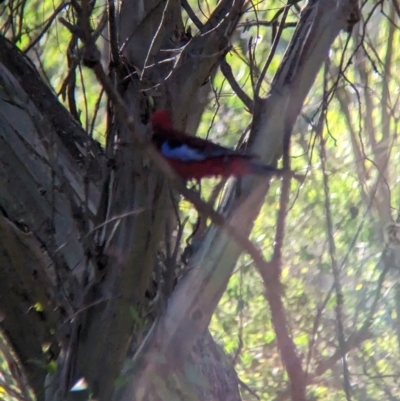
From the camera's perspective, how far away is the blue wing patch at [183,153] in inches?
125

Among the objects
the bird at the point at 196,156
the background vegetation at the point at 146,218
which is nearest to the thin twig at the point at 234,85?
the background vegetation at the point at 146,218

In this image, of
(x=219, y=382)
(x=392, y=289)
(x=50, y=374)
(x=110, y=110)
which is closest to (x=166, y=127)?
(x=110, y=110)

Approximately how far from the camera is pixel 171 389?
2551 millimetres

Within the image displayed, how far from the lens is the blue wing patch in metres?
3.19

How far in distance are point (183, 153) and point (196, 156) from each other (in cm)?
7

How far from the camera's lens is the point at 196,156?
10.7 feet

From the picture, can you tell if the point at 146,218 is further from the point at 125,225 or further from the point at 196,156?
the point at 196,156

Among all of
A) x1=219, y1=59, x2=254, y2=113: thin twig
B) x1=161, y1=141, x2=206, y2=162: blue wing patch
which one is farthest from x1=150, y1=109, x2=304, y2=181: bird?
x1=219, y1=59, x2=254, y2=113: thin twig

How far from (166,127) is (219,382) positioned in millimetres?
1199

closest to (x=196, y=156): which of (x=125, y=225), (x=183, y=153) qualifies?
(x=183, y=153)

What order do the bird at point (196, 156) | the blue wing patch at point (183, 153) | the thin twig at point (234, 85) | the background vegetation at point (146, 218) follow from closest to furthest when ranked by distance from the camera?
the background vegetation at point (146, 218) < the bird at point (196, 156) < the thin twig at point (234, 85) < the blue wing patch at point (183, 153)

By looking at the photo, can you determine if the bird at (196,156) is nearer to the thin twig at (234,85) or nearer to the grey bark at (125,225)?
the grey bark at (125,225)

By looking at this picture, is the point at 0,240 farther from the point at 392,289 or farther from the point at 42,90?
the point at 392,289

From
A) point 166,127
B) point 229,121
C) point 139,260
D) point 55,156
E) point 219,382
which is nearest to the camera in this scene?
point 139,260
